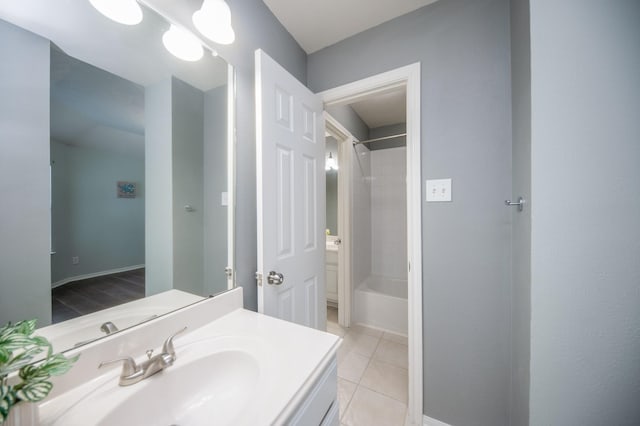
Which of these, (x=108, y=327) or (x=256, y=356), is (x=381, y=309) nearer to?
(x=256, y=356)

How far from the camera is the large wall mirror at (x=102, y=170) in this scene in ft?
1.77

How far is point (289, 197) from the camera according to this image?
1.21 m

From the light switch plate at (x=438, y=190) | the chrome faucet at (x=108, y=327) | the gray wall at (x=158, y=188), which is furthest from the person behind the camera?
the light switch plate at (x=438, y=190)

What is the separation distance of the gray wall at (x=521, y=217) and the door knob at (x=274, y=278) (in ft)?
3.30

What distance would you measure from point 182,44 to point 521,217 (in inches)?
63.0

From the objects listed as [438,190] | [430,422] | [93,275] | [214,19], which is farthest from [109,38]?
[430,422]

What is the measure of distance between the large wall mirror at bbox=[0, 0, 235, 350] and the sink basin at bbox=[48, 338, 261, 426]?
0.62 ft

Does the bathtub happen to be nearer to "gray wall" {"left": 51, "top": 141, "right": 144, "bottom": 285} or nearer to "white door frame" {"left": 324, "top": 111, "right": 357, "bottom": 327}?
"white door frame" {"left": 324, "top": 111, "right": 357, "bottom": 327}

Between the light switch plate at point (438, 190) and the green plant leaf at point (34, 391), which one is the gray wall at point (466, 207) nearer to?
the light switch plate at point (438, 190)

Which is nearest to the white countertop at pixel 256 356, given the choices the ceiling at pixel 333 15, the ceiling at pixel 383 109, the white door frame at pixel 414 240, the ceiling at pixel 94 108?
the ceiling at pixel 94 108

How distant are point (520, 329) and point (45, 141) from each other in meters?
1.77

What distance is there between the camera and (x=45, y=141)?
0.57 metres

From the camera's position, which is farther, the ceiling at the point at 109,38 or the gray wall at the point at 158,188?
the gray wall at the point at 158,188

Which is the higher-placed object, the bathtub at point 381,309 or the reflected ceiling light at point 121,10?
the reflected ceiling light at point 121,10
